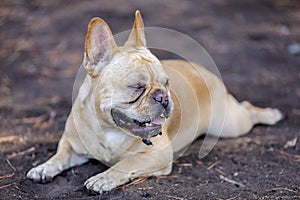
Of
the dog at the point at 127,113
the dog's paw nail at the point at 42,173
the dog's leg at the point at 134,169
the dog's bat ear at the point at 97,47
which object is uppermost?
the dog's bat ear at the point at 97,47

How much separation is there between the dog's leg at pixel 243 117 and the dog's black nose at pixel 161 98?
1542 millimetres

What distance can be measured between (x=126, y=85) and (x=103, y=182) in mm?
717

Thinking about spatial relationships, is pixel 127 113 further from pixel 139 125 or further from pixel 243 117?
pixel 243 117

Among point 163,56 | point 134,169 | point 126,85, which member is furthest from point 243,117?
point 163,56

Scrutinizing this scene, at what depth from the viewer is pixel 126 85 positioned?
12.4ft

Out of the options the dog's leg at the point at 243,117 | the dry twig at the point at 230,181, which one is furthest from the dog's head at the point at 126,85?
the dog's leg at the point at 243,117

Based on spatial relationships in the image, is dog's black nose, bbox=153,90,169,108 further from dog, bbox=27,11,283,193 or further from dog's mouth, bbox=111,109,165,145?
dog's mouth, bbox=111,109,165,145

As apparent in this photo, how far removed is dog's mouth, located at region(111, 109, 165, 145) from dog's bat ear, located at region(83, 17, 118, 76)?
0.37m

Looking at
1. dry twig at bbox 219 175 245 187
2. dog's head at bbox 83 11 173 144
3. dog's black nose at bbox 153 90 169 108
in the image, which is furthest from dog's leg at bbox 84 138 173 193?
dog's black nose at bbox 153 90 169 108

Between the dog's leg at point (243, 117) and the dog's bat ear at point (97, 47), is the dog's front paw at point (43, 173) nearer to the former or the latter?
the dog's bat ear at point (97, 47)

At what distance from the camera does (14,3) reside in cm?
877

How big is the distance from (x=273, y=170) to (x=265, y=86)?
2.26m

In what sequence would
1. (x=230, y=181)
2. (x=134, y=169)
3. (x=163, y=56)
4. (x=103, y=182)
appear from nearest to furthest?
(x=103, y=182)
(x=134, y=169)
(x=230, y=181)
(x=163, y=56)

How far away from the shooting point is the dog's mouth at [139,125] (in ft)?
12.5
